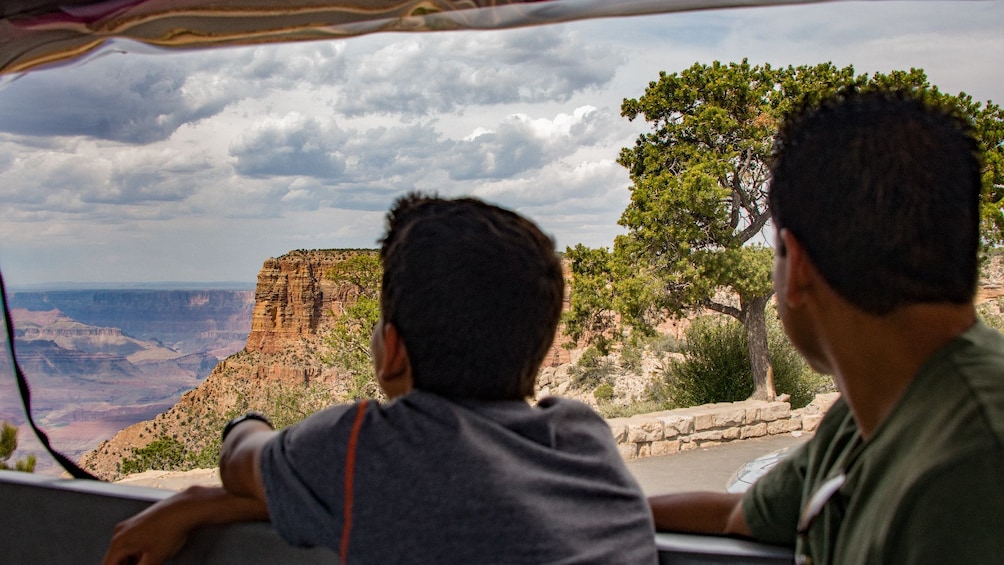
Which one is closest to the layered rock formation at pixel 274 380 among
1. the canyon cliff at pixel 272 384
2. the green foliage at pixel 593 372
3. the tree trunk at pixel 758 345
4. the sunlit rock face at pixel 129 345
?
the canyon cliff at pixel 272 384

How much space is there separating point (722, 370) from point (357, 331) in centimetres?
376

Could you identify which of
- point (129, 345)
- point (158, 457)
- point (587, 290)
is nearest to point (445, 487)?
point (587, 290)

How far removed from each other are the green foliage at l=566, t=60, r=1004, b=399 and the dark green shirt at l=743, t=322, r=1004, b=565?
270 inches

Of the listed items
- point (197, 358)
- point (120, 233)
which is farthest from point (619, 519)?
point (120, 233)

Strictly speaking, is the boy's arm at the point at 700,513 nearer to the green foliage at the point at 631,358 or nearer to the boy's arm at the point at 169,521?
the boy's arm at the point at 169,521

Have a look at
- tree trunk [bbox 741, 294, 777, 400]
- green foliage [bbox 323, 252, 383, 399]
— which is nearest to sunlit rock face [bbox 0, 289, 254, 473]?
green foliage [bbox 323, 252, 383, 399]

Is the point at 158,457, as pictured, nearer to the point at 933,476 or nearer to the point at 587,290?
the point at 587,290

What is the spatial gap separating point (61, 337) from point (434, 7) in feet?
24.7

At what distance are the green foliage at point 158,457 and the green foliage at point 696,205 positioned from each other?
15.0ft

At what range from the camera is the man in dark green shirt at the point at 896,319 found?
505 mm

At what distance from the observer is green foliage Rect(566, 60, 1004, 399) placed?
7691 millimetres

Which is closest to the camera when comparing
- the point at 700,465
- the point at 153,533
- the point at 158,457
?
the point at 153,533

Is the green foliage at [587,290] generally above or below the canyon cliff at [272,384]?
above

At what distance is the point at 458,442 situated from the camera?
68cm
